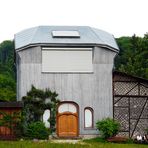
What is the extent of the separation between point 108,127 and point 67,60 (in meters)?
4.79

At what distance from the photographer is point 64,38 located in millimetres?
39688

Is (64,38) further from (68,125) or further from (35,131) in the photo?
(35,131)

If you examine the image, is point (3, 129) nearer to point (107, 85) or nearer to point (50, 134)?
point (50, 134)

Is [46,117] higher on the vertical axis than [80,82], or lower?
lower

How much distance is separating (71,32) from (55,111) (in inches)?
209

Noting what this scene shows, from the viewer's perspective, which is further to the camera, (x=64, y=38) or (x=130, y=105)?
(x=130, y=105)

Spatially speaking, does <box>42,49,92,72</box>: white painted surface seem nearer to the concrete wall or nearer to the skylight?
the concrete wall

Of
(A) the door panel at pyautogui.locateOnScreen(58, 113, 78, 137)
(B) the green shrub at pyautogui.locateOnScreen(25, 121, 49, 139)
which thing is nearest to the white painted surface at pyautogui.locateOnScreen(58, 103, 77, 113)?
(A) the door panel at pyautogui.locateOnScreen(58, 113, 78, 137)

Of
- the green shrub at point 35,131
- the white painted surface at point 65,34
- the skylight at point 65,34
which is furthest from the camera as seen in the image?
the white painted surface at point 65,34

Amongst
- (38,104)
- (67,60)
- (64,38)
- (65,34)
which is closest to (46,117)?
(38,104)

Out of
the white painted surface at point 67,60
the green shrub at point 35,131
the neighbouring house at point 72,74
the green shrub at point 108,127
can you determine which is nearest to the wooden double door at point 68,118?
the neighbouring house at point 72,74

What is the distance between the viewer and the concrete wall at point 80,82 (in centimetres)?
3900

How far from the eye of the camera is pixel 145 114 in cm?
4047

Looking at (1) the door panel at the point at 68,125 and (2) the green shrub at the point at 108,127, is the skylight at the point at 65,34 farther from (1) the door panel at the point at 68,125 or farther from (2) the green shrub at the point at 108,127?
(2) the green shrub at the point at 108,127
